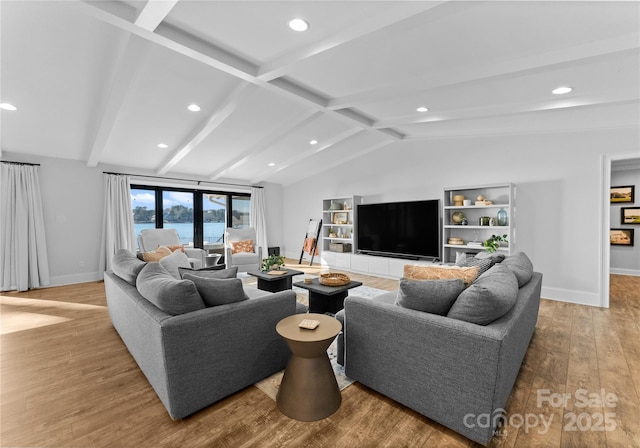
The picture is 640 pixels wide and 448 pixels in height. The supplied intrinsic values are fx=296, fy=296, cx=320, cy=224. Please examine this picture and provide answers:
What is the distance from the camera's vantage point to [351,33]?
241 cm

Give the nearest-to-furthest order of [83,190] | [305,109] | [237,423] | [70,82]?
[237,423], [70,82], [305,109], [83,190]

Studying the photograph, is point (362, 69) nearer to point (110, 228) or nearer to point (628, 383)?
point (628, 383)

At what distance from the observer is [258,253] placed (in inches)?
246

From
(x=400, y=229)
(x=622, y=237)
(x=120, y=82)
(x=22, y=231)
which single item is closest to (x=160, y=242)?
(x=22, y=231)

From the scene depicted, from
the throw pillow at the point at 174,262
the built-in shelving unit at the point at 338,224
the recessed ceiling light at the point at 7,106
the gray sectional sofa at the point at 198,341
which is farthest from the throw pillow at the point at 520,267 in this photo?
the recessed ceiling light at the point at 7,106

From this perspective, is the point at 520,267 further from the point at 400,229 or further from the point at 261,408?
the point at 400,229

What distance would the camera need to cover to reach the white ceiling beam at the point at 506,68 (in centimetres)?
229

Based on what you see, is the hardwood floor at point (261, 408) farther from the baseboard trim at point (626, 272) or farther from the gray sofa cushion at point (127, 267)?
the baseboard trim at point (626, 272)

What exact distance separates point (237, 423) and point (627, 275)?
8.31m

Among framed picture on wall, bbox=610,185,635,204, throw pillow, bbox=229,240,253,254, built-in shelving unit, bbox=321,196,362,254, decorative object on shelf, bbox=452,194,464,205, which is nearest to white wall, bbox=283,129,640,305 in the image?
decorative object on shelf, bbox=452,194,464,205

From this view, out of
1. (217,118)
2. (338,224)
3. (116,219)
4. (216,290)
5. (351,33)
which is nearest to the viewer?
(216,290)

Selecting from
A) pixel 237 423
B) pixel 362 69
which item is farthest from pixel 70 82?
pixel 237 423

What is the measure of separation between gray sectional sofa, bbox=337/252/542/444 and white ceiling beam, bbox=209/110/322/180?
3.35 metres

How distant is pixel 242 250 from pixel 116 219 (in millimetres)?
2535
